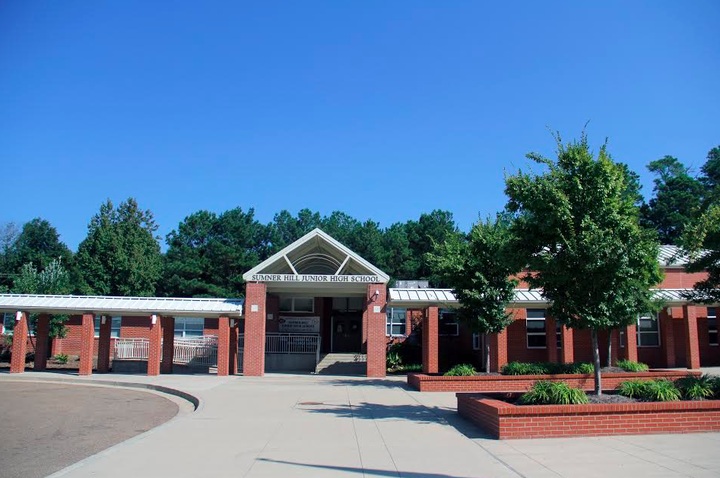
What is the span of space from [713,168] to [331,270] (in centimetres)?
4877

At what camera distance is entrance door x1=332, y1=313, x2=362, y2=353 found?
3322 cm

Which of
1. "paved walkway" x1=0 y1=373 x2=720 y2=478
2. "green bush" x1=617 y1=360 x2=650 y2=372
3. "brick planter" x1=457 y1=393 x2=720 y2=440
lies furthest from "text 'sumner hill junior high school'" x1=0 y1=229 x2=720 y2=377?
"brick planter" x1=457 y1=393 x2=720 y2=440

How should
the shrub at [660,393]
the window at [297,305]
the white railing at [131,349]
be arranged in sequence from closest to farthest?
the shrub at [660,393], the white railing at [131,349], the window at [297,305]

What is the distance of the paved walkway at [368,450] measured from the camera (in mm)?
A: 7479

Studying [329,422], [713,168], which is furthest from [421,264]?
[329,422]

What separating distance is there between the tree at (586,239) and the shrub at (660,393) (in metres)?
0.99

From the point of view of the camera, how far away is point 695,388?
11.3 meters

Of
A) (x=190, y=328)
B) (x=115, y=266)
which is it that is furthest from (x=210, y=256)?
(x=190, y=328)

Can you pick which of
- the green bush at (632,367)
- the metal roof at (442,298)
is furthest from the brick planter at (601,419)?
the metal roof at (442,298)

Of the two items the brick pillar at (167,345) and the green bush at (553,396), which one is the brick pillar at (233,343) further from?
the green bush at (553,396)

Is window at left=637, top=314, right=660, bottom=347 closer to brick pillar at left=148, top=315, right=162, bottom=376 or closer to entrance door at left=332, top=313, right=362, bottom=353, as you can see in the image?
entrance door at left=332, top=313, right=362, bottom=353

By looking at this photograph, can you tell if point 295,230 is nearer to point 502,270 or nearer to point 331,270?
point 331,270

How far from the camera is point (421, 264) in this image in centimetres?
5531

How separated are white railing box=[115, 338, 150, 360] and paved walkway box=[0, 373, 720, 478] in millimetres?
16268
